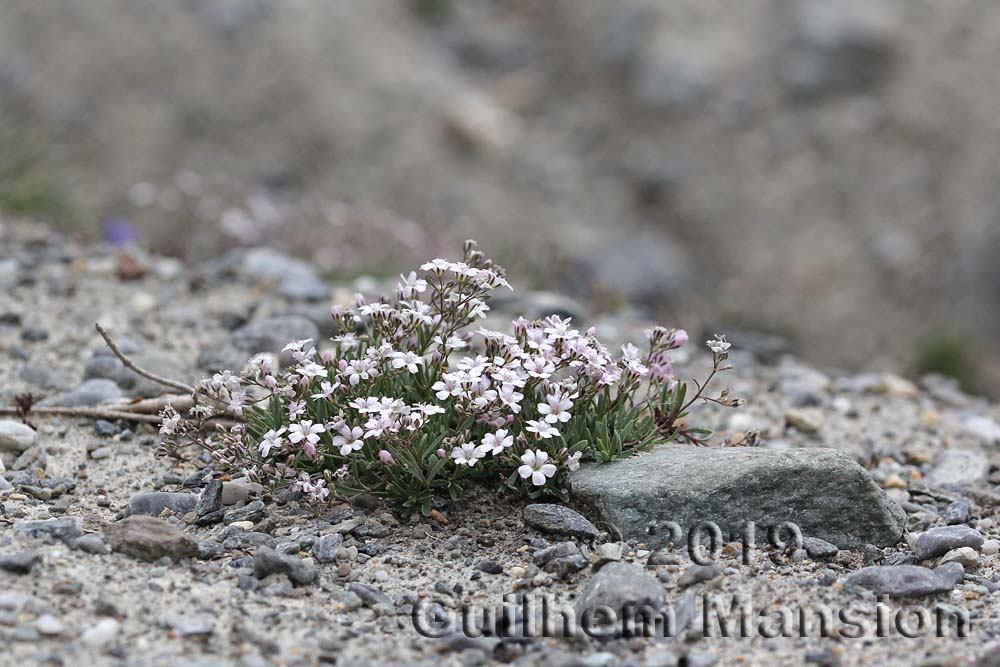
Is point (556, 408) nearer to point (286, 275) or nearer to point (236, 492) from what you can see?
point (236, 492)

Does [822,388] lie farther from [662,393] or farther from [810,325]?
[810,325]

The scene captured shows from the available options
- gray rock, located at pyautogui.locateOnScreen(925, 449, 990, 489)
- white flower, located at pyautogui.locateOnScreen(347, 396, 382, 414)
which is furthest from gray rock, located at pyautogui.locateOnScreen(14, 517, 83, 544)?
gray rock, located at pyautogui.locateOnScreen(925, 449, 990, 489)

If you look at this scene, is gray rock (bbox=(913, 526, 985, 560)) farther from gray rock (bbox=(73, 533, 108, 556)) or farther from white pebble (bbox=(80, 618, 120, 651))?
gray rock (bbox=(73, 533, 108, 556))

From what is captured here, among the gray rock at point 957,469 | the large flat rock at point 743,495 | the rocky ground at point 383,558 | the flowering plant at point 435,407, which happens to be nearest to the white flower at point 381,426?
the flowering plant at point 435,407

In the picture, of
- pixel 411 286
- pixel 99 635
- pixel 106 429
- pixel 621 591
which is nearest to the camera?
pixel 99 635

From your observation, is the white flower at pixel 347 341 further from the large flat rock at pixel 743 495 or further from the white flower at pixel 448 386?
the large flat rock at pixel 743 495

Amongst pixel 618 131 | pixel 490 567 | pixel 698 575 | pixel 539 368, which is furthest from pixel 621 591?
pixel 618 131
